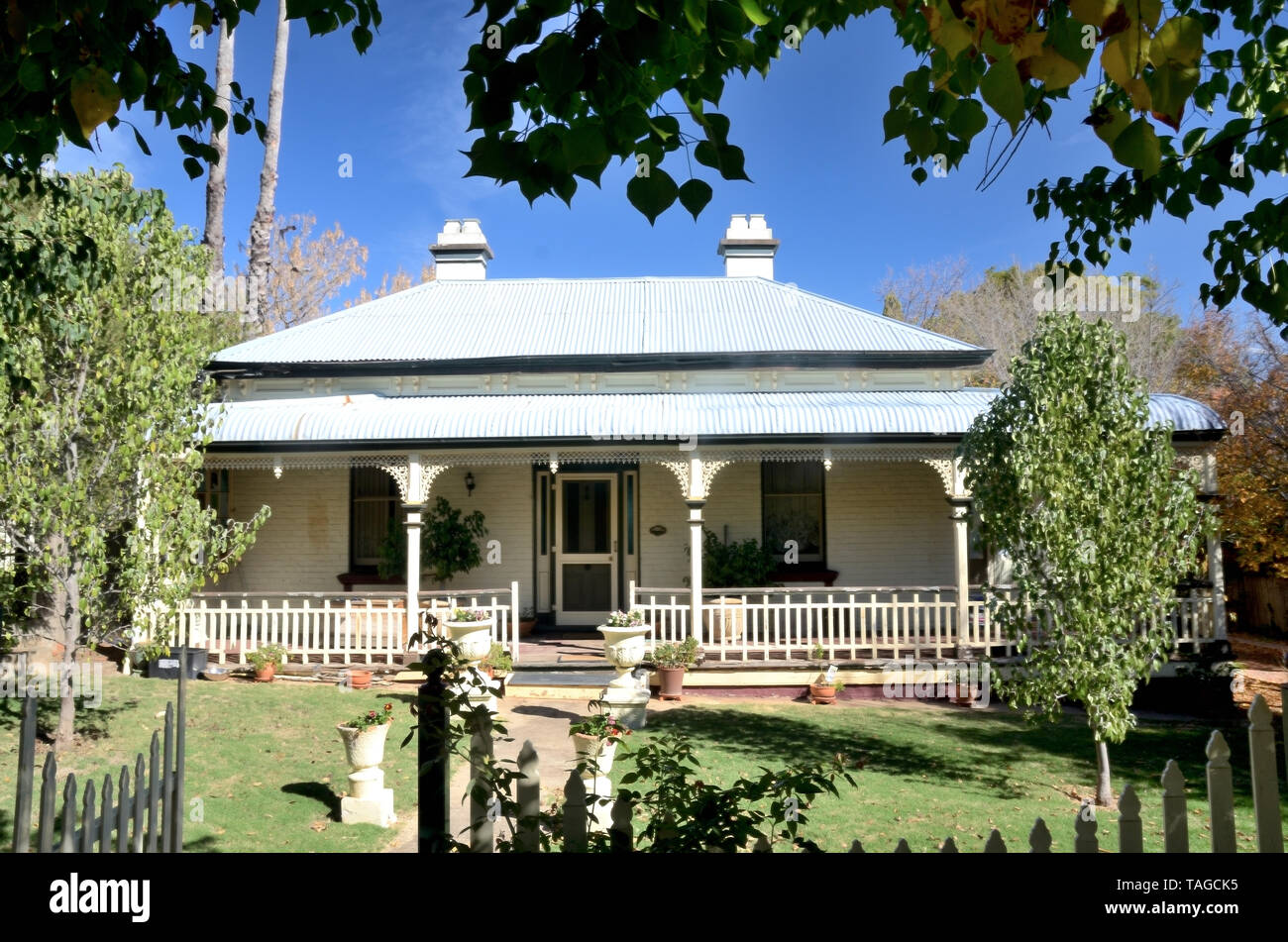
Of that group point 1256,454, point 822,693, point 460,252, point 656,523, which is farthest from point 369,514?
point 1256,454

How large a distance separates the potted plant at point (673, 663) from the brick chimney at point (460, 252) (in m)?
11.7

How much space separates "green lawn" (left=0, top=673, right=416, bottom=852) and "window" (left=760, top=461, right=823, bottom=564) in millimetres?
7148

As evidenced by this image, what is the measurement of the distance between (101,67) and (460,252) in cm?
1807

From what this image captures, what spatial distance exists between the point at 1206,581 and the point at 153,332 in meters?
14.8

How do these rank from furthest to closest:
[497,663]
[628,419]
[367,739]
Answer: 1. [628,419]
2. [497,663]
3. [367,739]

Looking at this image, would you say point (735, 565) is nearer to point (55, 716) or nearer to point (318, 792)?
point (318, 792)

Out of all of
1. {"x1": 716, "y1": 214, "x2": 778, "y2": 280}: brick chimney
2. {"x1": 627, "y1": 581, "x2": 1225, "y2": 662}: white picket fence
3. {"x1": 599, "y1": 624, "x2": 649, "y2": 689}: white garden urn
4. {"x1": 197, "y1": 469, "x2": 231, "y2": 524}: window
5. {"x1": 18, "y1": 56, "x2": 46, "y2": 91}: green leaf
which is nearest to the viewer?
{"x1": 18, "y1": 56, "x2": 46, "y2": 91}: green leaf

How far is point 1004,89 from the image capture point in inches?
70.4

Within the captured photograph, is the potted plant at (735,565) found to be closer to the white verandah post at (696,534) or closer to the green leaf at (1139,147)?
the white verandah post at (696,534)

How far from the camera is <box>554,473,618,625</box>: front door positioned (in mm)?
15875

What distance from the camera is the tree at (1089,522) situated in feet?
25.7

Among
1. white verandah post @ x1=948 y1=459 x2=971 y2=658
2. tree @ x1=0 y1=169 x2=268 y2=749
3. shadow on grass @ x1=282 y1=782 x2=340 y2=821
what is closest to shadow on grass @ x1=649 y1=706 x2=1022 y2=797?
white verandah post @ x1=948 y1=459 x2=971 y2=658

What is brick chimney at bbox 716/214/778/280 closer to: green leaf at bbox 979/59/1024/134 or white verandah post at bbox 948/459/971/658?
white verandah post at bbox 948/459/971/658
